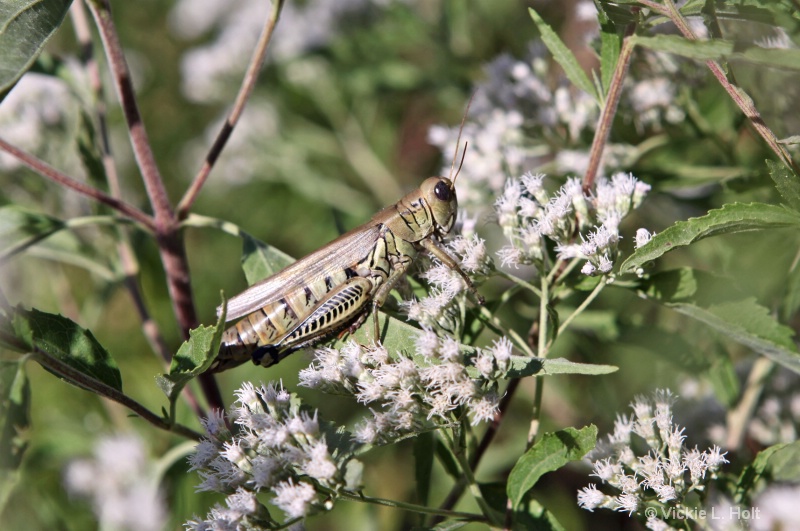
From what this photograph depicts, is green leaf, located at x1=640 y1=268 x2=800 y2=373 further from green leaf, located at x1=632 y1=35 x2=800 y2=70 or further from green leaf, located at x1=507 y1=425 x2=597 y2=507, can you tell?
green leaf, located at x1=632 y1=35 x2=800 y2=70

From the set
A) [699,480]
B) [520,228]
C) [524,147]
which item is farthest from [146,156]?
[699,480]

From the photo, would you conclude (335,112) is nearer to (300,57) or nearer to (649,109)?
(300,57)

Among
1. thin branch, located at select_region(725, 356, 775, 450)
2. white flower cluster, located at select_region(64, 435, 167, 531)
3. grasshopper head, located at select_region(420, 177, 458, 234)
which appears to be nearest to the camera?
grasshopper head, located at select_region(420, 177, 458, 234)

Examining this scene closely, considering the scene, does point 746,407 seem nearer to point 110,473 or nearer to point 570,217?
point 570,217

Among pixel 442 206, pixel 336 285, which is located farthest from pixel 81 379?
pixel 442 206

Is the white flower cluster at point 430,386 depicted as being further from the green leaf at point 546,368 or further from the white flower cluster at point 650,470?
the white flower cluster at point 650,470

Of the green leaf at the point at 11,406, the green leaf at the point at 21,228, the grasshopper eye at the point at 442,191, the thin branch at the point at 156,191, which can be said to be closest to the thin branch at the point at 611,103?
the grasshopper eye at the point at 442,191

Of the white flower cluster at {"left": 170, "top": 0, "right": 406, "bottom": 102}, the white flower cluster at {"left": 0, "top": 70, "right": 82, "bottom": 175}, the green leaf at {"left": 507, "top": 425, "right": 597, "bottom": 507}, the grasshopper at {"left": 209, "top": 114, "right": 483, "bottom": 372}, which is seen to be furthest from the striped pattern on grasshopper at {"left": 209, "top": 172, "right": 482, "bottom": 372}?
the white flower cluster at {"left": 170, "top": 0, "right": 406, "bottom": 102}
